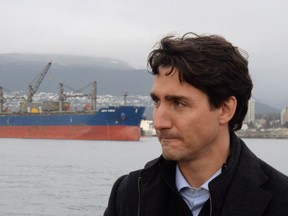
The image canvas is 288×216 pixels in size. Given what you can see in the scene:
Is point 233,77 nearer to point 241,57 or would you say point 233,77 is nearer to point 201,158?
point 241,57

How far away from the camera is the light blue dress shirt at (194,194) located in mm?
2092

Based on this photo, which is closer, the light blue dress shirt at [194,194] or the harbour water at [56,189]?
the light blue dress shirt at [194,194]

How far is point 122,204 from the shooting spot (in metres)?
2.15

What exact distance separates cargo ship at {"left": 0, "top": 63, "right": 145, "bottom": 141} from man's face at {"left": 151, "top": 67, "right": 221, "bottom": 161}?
5866 cm

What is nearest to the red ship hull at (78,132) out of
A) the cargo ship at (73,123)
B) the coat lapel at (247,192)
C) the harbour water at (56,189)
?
the cargo ship at (73,123)

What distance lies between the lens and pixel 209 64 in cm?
207

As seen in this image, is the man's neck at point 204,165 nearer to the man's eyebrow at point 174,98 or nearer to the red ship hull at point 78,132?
the man's eyebrow at point 174,98

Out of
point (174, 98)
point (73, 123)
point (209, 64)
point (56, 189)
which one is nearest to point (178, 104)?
point (174, 98)

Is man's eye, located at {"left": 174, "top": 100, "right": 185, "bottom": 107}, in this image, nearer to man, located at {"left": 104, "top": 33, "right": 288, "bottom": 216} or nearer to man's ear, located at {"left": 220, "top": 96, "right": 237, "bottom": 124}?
man, located at {"left": 104, "top": 33, "right": 288, "bottom": 216}

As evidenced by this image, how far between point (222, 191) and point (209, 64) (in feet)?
1.39

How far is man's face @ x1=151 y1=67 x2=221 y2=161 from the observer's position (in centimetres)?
206

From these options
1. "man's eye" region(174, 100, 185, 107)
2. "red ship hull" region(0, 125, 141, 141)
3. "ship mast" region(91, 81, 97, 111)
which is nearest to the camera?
"man's eye" region(174, 100, 185, 107)

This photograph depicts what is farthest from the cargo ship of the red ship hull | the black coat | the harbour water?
the black coat

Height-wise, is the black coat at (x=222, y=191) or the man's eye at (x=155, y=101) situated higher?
Answer: the man's eye at (x=155, y=101)
